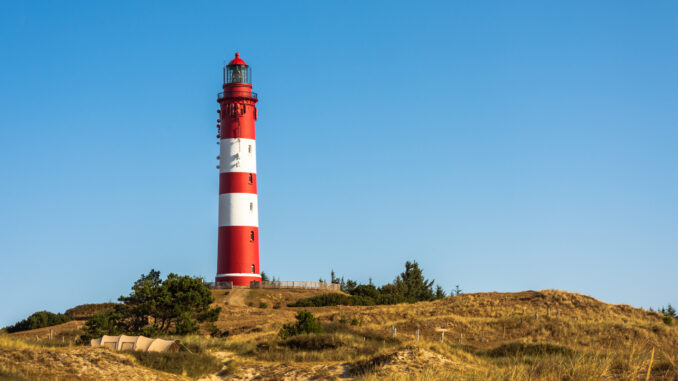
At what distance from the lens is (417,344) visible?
104 feet

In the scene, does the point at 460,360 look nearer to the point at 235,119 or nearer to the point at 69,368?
the point at 69,368

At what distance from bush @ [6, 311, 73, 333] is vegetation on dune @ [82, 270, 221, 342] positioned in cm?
1464

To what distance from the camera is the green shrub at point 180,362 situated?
29641mm

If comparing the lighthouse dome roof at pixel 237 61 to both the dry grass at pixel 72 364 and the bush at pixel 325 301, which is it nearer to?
the bush at pixel 325 301

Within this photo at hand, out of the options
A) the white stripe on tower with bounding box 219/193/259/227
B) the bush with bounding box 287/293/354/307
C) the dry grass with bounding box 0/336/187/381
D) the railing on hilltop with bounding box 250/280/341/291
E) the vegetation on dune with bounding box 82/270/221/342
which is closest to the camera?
the dry grass with bounding box 0/336/187/381

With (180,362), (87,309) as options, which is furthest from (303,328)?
(87,309)

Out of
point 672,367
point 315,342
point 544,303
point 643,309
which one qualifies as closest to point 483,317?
point 544,303

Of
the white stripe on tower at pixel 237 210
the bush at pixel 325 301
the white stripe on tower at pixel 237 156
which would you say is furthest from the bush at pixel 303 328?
the white stripe on tower at pixel 237 156

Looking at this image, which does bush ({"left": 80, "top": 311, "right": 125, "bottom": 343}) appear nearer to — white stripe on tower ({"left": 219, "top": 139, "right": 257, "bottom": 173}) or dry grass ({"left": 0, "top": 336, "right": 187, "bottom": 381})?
dry grass ({"left": 0, "top": 336, "right": 187, "bottom": 381})

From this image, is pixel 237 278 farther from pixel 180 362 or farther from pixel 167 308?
pixel 180 362

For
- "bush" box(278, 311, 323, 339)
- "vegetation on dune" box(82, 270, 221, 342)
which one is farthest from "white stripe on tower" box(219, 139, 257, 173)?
"bush" box(278, 311, 323, 339)

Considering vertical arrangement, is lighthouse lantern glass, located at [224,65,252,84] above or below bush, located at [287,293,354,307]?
above

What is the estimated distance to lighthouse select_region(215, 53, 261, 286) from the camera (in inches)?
2530

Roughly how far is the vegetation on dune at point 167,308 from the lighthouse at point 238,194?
16.5 meters
